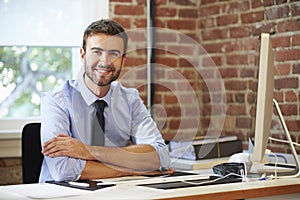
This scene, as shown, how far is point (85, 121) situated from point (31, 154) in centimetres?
31

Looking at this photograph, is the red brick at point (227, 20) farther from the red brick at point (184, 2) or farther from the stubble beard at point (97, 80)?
the stubble beard at point (97, 80)

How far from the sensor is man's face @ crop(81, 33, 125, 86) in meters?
2.79

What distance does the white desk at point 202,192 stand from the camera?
7.30ft

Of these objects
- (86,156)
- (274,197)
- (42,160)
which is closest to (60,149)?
(86,156)

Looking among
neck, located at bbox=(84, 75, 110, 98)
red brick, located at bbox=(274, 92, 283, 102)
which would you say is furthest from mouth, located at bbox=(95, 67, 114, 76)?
red brick, located at bbox=(274, 92, 283, 102)

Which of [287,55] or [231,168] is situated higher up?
[287,55]

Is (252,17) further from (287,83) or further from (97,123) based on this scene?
(97,123)

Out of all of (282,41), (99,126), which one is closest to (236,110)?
(282,41)

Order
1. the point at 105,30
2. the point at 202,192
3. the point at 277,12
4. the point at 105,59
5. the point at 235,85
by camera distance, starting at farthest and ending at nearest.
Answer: the point at 235,85
the point at 277,12
the point at 105,30
the point at 105,59
the point at 202,192

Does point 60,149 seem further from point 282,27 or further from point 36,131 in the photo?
point 282,27

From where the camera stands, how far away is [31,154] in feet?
9.99

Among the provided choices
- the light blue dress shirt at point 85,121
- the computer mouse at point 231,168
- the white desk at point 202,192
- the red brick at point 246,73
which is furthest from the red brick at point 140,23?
the white desk at point 202,192

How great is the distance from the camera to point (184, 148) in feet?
11.6

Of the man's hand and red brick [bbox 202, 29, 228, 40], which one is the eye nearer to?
the man's hand
